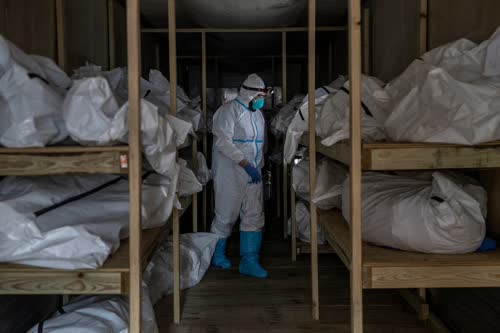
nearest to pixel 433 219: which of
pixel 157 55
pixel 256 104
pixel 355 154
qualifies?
pixel 355 154

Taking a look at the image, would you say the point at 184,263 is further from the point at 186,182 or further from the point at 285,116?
the point at 285,116

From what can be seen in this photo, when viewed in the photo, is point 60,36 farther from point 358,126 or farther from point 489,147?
point 489,147

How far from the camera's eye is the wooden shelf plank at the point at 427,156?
4.43ft

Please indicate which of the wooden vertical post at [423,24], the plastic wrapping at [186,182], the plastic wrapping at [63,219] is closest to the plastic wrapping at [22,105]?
the plastic wrapping at [63,219]

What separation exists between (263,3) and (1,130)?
2.13 meters

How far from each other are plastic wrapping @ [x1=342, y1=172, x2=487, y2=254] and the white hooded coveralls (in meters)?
1.75

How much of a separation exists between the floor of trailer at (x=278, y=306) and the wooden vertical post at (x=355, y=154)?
3.02ft

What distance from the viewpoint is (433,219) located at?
1440 millimetres

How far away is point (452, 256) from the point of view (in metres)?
1.46

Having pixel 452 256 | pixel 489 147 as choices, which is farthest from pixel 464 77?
pixel 452 256

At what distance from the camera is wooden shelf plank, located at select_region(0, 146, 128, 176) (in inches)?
53.0

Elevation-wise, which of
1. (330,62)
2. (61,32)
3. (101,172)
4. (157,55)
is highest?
(157,55)

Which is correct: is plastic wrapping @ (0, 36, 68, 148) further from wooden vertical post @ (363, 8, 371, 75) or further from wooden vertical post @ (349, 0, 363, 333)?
wooden vertical post @ (363, 8, 371, 75)

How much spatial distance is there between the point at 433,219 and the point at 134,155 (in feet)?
3.06
